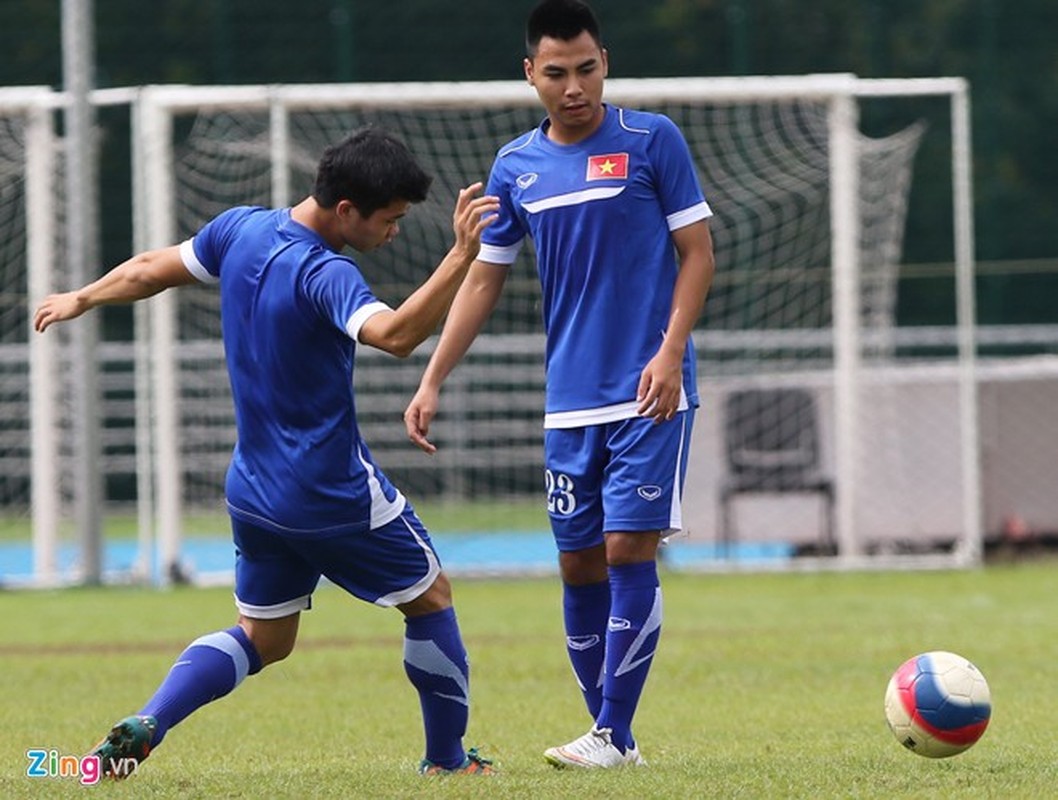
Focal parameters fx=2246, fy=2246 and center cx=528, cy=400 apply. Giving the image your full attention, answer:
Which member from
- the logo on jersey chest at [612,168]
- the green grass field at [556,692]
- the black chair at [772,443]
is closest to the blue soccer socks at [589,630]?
the green grass field at [556,692]

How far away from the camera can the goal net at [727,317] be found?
1557 centimetres

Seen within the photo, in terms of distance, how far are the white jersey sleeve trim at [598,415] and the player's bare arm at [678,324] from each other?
0.05 meters

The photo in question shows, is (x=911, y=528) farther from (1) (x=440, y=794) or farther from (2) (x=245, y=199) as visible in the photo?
(1) (x=440, y=794)

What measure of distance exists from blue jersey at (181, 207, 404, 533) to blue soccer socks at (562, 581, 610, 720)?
37.9 inches

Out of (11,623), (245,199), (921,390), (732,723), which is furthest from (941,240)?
(732,723)

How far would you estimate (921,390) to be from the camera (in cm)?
1692

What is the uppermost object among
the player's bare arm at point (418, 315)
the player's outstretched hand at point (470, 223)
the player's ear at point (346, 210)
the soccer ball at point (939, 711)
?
the player's ear at point (346, 210)

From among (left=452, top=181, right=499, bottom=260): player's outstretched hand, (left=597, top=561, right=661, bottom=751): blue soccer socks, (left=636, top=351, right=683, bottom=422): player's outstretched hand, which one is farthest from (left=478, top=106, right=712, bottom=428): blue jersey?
(left=452, top=181, right=499, bottom=260): player's outstretched hand

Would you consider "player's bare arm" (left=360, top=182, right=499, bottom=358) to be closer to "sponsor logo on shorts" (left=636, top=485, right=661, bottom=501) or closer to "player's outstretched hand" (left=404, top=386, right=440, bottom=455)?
"player's outstretched hand" (left=404, top=386, right=440, bottom=455)

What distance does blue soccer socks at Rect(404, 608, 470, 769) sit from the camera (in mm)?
6117

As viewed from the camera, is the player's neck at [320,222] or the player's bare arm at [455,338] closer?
the player's neck at [320,222]

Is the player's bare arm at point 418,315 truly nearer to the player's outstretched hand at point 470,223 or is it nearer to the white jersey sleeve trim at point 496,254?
the player's outstretched hand at point 470,223

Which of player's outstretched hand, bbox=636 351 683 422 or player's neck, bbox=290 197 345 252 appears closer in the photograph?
player's neck, bbox=290 197 345 252

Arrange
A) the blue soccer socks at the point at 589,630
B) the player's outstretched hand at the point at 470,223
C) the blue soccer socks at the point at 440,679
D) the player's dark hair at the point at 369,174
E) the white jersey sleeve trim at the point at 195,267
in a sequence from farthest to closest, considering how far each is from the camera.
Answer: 1. the blue soccer socks at the point at 589,630
2. the blue soccer socks at the point at 440,679
3. the white jersey sleeve trim at the point at 195,267
4. the player's dark hair at the point at 369,174
5. the player's outstretched hand at the point at 470,223
